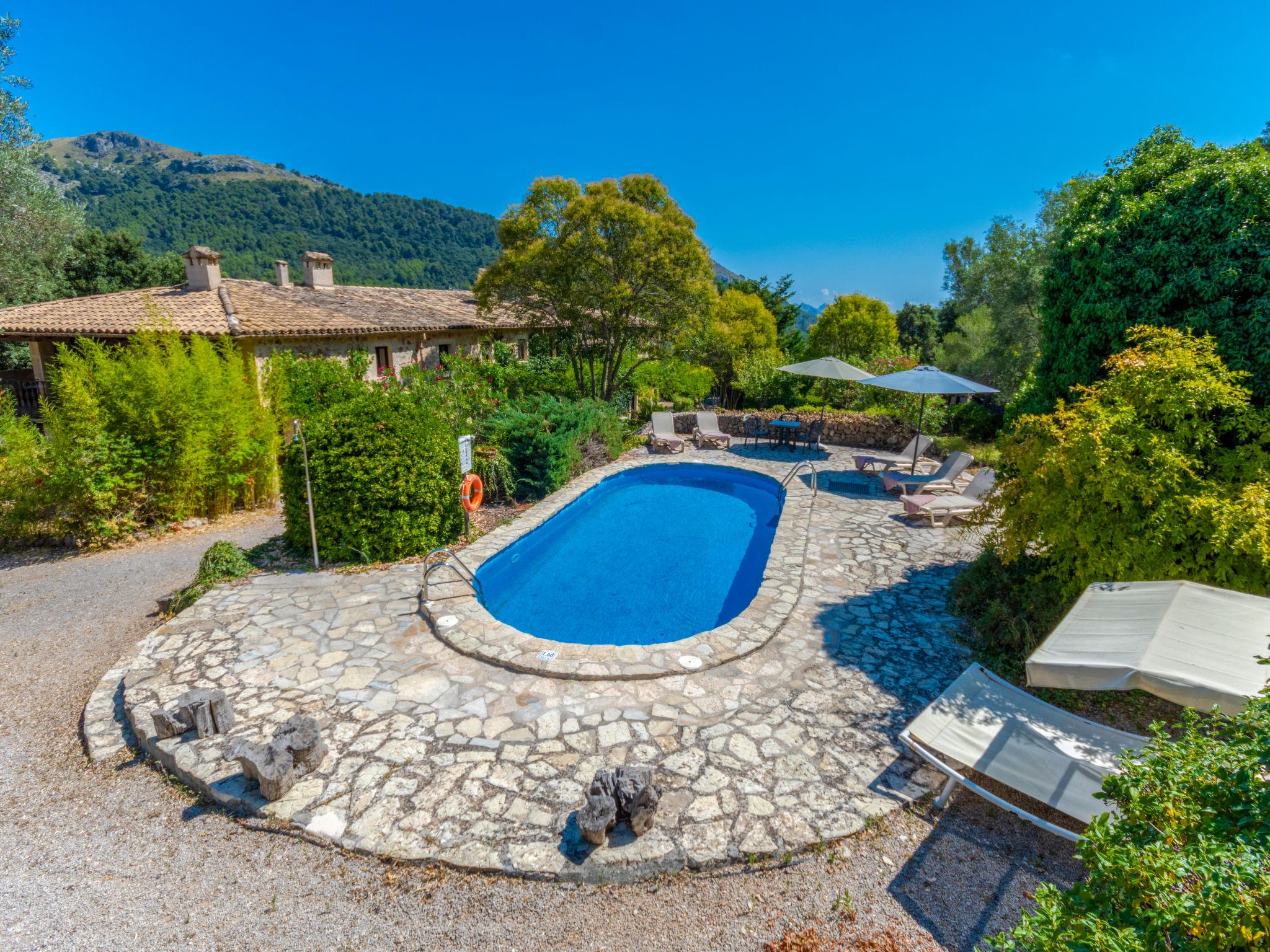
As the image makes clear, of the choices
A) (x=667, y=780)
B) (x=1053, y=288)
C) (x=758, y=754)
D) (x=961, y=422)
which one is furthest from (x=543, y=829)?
(x=961, y=422)

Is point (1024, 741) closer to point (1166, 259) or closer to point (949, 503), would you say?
point (1166, 259)

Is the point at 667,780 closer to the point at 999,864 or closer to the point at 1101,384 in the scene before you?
the point at 999,864

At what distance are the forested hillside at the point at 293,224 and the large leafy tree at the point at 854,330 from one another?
34776 mm

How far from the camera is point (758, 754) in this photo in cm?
493

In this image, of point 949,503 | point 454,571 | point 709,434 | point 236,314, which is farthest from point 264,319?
point 949,503

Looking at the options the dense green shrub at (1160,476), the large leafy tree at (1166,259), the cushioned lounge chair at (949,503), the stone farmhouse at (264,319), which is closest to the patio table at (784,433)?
the cushioned lounge chair at (949,503)

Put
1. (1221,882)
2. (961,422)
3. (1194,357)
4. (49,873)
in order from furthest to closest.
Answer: (961,422) < (1194,357) < (49,873) < (1221,882)

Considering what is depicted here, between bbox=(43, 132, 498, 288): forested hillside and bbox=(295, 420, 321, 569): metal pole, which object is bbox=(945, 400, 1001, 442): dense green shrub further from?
bbox=(43, 132, 498, 288): forested hillside

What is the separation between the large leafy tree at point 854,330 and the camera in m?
30.0

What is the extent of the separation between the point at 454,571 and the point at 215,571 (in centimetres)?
323

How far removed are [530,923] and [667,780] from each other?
1416 millimetres

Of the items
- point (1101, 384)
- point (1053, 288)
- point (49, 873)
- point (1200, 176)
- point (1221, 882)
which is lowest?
point (49, 873)

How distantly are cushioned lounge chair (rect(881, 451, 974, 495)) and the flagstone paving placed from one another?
4531 millimetres

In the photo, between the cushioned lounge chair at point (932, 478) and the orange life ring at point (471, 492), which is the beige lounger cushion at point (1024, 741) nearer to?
the orange life ring at point (471, 492)
